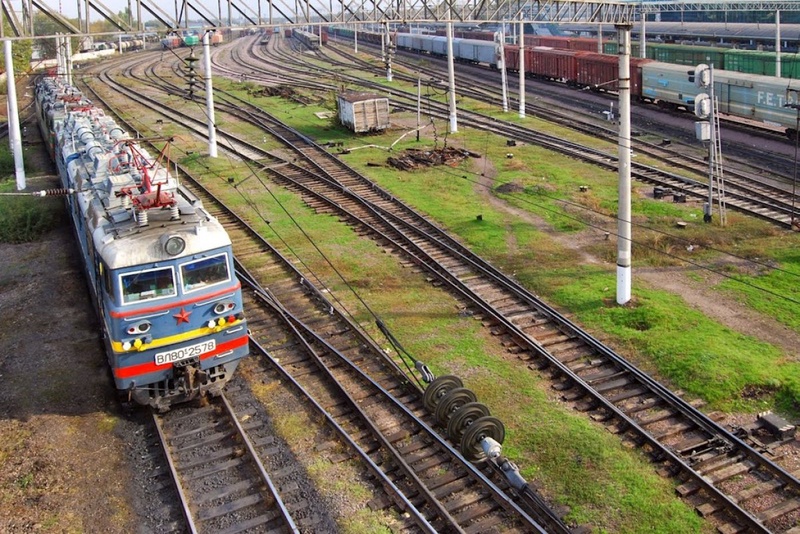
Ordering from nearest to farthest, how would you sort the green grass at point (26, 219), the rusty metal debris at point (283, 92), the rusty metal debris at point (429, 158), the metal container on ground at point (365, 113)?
the green grass at point (26, 219) < the rusty metal debris at point (429, 158) < the metal container on ground at point (365, 113) < the rusty metal debris at point (283, 92)

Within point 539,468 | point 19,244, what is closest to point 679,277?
point 539,468

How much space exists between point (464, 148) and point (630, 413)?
23088mm

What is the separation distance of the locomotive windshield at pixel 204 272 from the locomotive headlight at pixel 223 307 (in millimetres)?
380

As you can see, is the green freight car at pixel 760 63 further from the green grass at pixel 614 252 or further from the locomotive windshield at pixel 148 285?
the locomotive windshield at pixel 148 285

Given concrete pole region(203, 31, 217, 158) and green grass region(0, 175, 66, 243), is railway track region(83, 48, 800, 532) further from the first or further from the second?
concrete pole region(203, 31, 217, 158)

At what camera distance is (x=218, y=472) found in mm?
11727

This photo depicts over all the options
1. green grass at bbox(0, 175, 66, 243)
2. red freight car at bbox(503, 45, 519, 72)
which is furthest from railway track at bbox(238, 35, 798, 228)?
green grass at bbox(0, 175, 66, 243)

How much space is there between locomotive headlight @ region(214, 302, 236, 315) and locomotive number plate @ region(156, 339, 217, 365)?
1.71 feet

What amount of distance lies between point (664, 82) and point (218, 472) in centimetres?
3888

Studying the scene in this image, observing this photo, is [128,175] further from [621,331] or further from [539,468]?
[621,331]

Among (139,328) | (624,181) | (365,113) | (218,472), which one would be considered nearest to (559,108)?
(365,113)

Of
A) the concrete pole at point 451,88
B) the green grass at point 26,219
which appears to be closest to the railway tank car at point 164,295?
the green grass at point 26,219

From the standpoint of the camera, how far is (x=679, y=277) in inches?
768

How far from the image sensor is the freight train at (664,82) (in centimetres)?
3581
